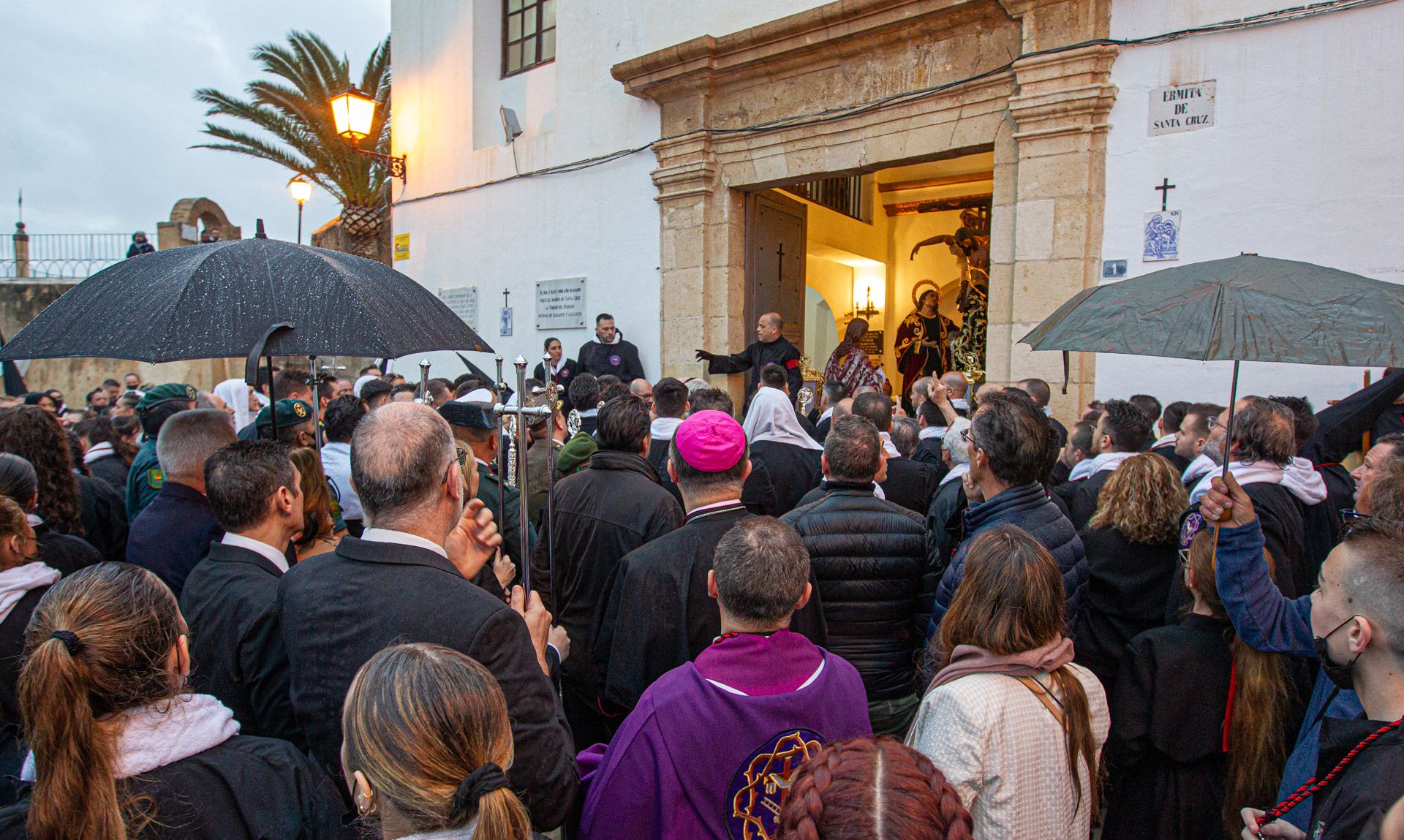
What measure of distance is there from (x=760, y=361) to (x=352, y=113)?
6.27m

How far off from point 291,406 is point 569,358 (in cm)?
649

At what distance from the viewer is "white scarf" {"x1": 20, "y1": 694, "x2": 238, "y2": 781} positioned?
1431 mm

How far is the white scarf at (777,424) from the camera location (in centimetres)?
494

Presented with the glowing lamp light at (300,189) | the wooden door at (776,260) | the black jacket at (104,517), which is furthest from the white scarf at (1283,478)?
the glowing lamp light at (300,189)

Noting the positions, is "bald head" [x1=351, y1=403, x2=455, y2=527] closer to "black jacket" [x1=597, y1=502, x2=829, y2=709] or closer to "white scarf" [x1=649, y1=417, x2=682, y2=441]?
"black jacket" [x1=597, y1=502, x2=829, y2=709]

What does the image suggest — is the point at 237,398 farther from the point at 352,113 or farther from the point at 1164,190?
the point at 1164,190

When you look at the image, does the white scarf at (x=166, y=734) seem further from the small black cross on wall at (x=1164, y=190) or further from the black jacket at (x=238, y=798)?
the small black cross on wall at (x=1164, y=190)

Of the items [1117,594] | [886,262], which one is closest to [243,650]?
[1117,594]

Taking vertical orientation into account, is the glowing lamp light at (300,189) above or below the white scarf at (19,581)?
above

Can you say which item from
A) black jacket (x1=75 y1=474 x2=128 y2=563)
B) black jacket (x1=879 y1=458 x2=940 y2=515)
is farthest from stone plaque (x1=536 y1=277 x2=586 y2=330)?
black jacket (x1=75 y1=474 x2=128 y2=563)

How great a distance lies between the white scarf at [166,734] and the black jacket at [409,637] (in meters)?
0.24

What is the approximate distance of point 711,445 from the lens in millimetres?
2686

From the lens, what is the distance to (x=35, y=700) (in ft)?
4.47

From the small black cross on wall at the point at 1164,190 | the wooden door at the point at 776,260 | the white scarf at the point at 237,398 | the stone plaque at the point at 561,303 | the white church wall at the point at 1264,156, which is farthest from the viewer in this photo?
the stone plaque at the point at 561,303
